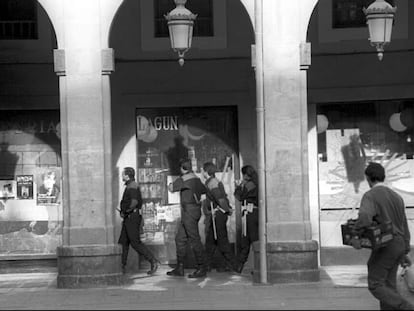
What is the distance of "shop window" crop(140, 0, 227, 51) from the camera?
658 inches

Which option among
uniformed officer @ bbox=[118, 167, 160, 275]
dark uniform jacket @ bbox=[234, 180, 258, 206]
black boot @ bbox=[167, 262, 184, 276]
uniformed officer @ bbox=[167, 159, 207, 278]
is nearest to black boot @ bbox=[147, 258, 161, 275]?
uniformed officer @ bbox=[118, 167, 160, 275]

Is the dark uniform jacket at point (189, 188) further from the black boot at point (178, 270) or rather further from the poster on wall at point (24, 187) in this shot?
the poster on wall at point (24, 187)

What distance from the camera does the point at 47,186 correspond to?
55.6ft

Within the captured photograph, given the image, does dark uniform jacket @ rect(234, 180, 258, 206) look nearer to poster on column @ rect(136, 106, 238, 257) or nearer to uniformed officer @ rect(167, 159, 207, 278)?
uniformed officer @ rect(167, 159, 207, 278)

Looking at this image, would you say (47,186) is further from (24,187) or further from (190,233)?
(190,233)

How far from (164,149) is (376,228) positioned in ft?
22.2

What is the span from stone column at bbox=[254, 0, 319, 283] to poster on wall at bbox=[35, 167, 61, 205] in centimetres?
421

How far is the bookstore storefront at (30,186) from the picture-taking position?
55.0ft

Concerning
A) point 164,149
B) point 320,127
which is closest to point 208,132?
point 164,149

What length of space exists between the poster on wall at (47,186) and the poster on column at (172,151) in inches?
54.1

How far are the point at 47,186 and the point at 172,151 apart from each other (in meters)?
2.13

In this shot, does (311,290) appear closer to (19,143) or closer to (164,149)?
(164,149)

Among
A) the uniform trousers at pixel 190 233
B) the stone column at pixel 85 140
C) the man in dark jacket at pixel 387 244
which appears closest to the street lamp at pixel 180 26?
the stone column at pixel 85 140

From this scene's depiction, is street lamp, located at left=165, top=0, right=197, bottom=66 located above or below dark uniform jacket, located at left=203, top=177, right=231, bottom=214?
above
